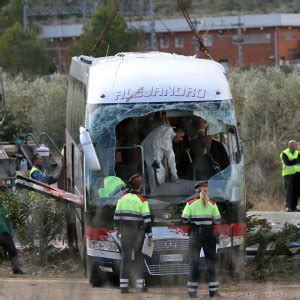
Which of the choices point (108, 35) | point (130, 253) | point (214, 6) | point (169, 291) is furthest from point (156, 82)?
point (214, 6)

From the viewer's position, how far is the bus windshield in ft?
51.3

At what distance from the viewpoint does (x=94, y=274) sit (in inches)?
618

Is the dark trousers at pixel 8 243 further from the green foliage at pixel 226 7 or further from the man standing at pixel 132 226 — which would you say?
the green foliage at pixel 226 7

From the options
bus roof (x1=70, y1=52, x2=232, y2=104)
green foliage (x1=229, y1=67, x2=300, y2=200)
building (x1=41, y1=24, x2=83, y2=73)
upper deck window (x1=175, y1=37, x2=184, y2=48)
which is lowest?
building (x1=41, y1=24, x2=83, y2=73)

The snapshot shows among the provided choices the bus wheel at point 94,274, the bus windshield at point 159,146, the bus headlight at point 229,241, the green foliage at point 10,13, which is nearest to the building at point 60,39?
the green foliage at point 10,13

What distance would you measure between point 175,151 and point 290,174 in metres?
11.4

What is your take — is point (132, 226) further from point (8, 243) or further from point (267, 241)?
point (8, 243)

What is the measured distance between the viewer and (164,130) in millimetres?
16062

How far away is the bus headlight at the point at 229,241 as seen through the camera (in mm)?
15495

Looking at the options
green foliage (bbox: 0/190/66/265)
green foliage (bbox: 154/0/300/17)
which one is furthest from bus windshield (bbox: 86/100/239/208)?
green foliage (bbox: 154/0/300/17)

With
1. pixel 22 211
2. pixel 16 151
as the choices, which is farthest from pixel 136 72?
Answer: pixel 16 151

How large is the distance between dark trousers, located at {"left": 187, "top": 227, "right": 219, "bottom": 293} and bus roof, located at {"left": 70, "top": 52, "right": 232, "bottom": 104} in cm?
229

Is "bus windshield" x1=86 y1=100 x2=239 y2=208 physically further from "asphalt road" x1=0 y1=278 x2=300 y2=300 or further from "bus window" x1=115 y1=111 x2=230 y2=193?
"asphalt road" x1=0 y1=278 x2=300 y2=300

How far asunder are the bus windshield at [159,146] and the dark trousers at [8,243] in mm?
2527
